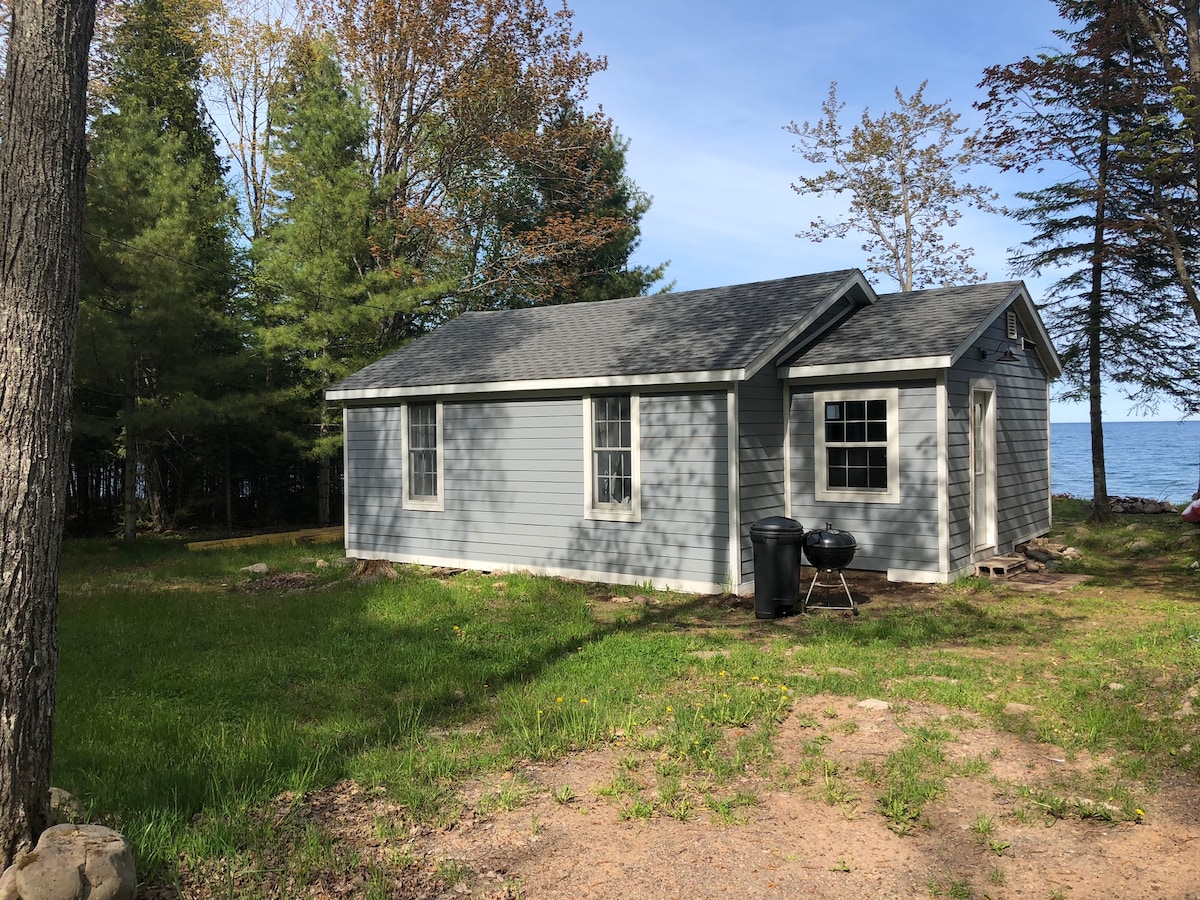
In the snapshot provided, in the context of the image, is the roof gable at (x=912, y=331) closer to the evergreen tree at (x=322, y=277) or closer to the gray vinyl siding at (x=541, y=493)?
the gray vinyl siding at (x=541, y=493)

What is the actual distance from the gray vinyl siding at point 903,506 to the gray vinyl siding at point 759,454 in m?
0.36

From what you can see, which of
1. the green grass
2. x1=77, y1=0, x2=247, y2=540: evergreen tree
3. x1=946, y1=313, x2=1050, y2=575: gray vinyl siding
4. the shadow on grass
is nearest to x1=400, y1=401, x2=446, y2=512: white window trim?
the shadow on grass

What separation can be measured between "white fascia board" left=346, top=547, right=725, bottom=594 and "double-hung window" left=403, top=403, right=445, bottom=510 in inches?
34.5

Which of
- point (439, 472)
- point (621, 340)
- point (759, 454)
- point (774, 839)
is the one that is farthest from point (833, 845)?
point (439, 472)

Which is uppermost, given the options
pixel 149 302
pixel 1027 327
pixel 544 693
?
pixel 149 302

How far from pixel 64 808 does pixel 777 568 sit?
6.65m

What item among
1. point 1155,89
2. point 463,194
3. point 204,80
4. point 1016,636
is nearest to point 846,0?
point 1155,89

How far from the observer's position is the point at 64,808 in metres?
3.68

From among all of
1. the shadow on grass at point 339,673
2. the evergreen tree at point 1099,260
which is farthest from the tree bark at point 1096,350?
the shadow on grass at point 339,673

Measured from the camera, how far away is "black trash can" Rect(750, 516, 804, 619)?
873cm

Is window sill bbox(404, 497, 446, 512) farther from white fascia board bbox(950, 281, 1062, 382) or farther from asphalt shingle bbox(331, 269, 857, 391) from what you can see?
white fascia board bbox(950, 281, 1062, 382)

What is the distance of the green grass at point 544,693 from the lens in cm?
427

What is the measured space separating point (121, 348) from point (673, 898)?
14.0m

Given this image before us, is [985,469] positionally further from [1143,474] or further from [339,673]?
[1143,474]
